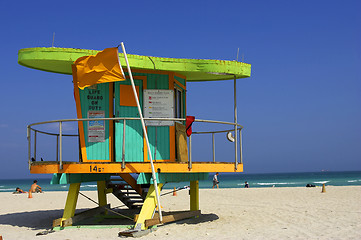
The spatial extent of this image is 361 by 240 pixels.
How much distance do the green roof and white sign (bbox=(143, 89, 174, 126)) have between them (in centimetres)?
81

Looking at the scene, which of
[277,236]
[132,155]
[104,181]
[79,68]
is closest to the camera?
[277,236]

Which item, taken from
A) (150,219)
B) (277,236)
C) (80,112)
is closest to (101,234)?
(150,219)

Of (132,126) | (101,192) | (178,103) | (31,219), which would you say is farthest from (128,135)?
(31,219)

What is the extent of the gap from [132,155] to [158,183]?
1.35 meters

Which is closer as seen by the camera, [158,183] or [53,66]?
[158,183]

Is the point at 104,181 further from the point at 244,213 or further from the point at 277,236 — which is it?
the point at 277,236

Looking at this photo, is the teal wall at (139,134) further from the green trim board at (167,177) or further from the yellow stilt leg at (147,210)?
the yellow stilt leg at (147,210)

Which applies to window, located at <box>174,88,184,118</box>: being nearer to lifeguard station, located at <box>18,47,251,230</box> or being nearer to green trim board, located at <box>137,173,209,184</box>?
lifeguard station, located at <box>18,47,251,230</box>

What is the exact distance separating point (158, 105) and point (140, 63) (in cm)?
149

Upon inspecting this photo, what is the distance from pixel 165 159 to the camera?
47.8 feet

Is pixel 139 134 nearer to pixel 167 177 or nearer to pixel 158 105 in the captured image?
pixel 158 105

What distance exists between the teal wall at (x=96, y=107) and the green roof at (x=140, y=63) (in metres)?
1.02

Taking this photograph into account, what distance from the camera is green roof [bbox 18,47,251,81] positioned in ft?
43.5

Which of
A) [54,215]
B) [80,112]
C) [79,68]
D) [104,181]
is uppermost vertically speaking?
[79,68]
